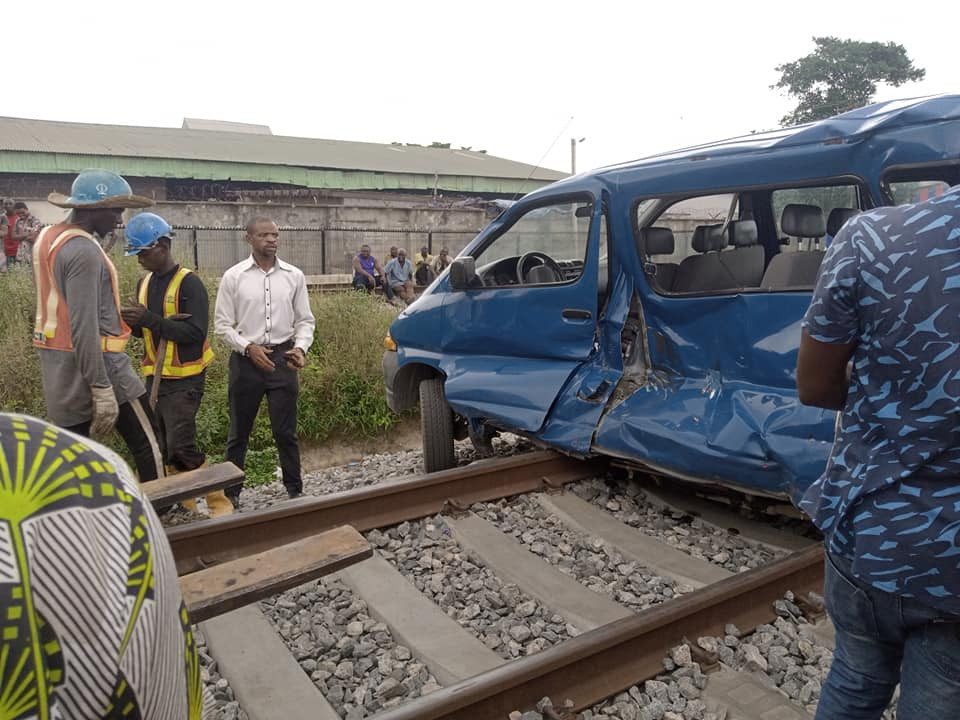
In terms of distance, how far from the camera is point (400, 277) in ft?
55.6

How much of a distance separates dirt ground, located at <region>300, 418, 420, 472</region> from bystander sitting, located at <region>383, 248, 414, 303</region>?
9.30 m

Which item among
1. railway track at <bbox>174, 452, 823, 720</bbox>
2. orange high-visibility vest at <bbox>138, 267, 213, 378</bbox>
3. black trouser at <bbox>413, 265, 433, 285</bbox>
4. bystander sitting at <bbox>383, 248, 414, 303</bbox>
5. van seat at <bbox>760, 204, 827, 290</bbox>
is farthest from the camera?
black trouser at <bbox>413, 265, 433, 285</bbox>

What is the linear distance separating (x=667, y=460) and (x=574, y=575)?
32.9 inches

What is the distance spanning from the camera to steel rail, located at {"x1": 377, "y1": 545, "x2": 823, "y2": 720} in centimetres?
252

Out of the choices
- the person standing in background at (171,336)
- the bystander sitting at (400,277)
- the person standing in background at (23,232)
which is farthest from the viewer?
the bystander sitting at (400,277)

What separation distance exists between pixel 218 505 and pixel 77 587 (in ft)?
14.1

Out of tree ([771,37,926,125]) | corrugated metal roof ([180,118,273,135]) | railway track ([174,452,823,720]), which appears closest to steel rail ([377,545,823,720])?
railway track ([174,452,823,720])

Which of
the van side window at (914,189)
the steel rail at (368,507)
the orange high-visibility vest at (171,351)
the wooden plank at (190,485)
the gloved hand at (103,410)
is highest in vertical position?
the van side window at (914,189)

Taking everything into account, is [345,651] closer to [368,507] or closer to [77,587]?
[368,507]

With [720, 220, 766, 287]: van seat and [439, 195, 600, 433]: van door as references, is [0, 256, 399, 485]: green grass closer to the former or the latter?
[439, 195, 600, 433]: van door

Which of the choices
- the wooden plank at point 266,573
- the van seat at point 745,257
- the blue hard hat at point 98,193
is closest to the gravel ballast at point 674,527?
the van seat at point 745,257

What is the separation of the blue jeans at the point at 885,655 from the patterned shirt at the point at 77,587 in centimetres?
137

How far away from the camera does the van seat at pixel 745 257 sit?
4564mm

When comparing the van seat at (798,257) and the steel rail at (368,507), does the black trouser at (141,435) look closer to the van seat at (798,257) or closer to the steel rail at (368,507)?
the steel rail at (368,507)
